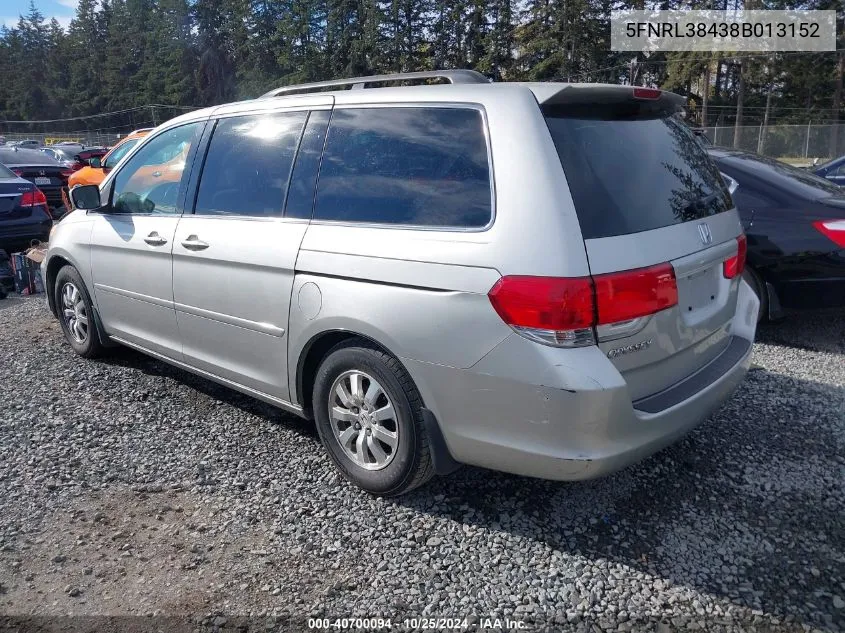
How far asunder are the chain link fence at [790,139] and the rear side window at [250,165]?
106 ft

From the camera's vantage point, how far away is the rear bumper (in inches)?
101

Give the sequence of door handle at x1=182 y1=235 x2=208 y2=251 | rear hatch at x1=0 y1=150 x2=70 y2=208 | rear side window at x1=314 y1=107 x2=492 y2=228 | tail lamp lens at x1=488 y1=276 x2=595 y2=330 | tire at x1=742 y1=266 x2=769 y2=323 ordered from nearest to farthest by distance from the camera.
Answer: tail lamp lens at x1=488 y1=276 x2=595 y2=330 < rear side window at x1=314 y1=107 x2=492 y2=228 < door handle at x1=182 y1=235 x2=208 y2=251 < tire at x1=742 y1=266 x2=769 y2=323 < rear hatch at x1=0 y1=150 x2=70 y2=208

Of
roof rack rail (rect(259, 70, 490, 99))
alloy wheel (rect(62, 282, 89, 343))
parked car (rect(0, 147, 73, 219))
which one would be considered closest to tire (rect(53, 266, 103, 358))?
alloy wheel (rect(62, 282, 89, 343))

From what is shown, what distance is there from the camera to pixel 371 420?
10.7 ft

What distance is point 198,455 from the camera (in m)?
3.86

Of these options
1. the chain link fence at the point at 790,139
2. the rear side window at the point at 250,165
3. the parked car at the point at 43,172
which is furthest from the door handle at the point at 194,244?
the chain link fence at the point at 790,139

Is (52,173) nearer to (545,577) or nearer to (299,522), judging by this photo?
(299,522)

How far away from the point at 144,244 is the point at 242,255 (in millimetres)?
1108

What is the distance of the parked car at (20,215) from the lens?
906 cm

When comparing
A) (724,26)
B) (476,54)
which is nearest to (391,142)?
(724,26)

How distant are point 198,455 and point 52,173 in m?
13.5

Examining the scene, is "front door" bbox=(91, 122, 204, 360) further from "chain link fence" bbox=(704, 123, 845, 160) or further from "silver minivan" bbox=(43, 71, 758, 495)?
"chain link fence" bbox=(704, 123, 845, 160)

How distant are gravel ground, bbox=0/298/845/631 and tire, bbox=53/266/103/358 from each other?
3.24 feet

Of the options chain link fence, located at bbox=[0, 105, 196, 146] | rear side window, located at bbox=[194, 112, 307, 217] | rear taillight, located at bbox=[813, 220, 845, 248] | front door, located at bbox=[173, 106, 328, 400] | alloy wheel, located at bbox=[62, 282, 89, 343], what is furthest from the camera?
chain link fence, located at bbox=[0, 105, 196, 146]
